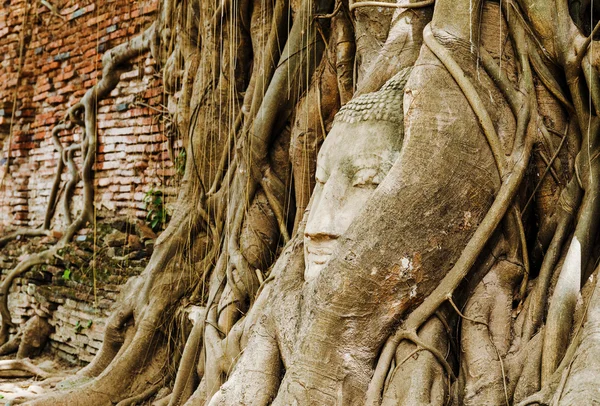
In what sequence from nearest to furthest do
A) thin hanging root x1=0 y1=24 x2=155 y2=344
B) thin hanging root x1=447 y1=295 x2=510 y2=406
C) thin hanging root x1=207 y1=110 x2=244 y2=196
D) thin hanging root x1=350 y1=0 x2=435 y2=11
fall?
thin hanging root x1=447 y1=295 x2=510 y2=406 < thin hanging root x1=350 y1=0 x2=435 y2=11 < thin hanging root x1=207 y1=110 x2=244 y2=196 < thin hanging root x1=0 y1=24 x2=155 y2=344

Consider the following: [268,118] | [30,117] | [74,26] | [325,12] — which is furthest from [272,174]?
[30,117]

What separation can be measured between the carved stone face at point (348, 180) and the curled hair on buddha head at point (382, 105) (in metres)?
0.02

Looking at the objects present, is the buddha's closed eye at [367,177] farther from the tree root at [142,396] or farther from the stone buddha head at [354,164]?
the tree root at [142,396]

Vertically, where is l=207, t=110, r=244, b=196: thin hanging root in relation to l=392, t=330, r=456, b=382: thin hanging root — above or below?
above

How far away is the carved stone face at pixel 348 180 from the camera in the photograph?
2.67m

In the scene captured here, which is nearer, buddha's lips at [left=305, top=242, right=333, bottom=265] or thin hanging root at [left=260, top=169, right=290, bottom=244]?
buddha's lips at [left=305, top=242, right=333, bottom=265]

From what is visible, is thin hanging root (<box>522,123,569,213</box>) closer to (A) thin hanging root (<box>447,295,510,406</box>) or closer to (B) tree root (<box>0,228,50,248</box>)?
(A) thin hanging root (<box>447,295,510,406</box>)

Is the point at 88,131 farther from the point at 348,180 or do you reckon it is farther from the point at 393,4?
the point at 348,180

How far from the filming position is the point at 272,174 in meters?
4.05

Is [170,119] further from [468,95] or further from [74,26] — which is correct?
[468,95]

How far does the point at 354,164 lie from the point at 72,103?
16.4 ft

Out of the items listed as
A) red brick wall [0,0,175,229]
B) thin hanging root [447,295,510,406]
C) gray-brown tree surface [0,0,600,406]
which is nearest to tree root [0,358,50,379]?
red brick wall [0,0,175,229]

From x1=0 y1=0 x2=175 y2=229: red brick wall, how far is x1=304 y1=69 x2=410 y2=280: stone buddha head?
123 inches

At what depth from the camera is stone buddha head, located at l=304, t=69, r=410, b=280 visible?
267cm
